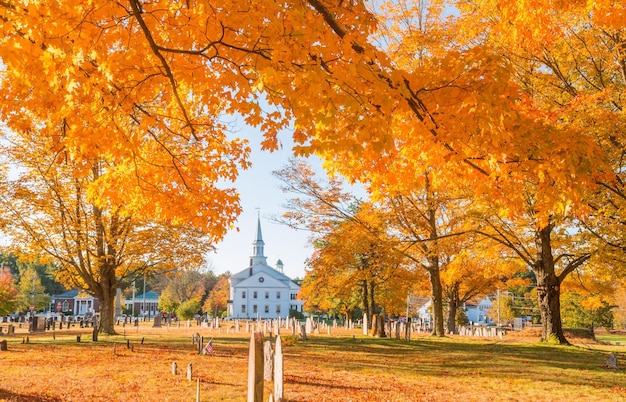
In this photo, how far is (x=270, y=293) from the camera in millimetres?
95438

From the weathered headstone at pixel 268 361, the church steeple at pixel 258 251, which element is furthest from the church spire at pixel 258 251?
the weathered headstone at pixel 268 361

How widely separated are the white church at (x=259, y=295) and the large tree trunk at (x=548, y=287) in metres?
73.0

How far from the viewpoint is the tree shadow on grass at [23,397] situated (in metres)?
8.70

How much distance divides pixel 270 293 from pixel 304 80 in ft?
304

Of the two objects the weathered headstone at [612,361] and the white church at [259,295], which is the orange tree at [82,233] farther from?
the white church at [259,295]

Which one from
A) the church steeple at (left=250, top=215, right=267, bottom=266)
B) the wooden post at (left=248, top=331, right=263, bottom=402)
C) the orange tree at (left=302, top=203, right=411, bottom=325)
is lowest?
the wooden post at (left=248, top=331, right=263, bottom=402)

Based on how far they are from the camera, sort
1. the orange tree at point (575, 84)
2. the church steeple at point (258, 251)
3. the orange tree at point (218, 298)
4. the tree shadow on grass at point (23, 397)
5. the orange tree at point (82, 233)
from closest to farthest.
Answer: the orange tree at point (575, 84), the tree shadow on grass at point (23, 397), the orange tree at point (82, 233), the orange tree at point (218, 298), the church steeple at point (258, 251)

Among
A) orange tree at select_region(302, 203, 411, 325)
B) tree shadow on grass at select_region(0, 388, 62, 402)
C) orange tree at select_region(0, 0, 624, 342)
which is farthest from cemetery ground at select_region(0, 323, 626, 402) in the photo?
orange tree at select_region(302, 203, 411, 325)

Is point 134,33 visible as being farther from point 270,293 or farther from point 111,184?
point 270,293

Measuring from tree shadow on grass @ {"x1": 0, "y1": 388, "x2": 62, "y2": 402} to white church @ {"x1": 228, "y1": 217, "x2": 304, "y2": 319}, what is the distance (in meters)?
84.2

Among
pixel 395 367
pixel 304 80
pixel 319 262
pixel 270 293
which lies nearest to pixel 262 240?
pixel 270 293

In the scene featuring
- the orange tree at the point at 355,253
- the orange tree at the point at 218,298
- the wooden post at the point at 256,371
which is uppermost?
the orange tree at the point at 355,253

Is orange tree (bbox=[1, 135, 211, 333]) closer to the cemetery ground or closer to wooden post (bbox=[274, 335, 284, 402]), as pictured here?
the cemetery ground

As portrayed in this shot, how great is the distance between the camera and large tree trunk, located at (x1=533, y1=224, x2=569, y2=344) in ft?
71.8
